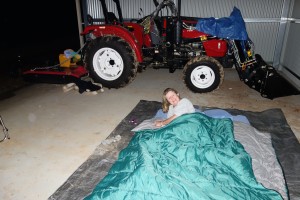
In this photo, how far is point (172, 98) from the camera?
2990 millimetres

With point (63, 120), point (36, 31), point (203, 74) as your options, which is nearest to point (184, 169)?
point (63, 120)

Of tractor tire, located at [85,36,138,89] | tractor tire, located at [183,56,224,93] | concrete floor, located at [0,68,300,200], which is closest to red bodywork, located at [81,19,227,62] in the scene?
tractor tire, located at [85,36,138,89]

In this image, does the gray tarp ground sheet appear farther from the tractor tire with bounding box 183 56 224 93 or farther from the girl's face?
the tractor tire with bounding box 183 56 224 93

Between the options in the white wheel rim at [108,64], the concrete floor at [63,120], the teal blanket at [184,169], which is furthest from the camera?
the white wheel rim at [108,64]

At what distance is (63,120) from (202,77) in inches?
102

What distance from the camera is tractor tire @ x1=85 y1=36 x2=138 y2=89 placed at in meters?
4.70

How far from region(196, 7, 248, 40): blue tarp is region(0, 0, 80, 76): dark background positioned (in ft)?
16.3

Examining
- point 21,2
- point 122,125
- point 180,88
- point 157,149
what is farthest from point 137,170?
point 21,2

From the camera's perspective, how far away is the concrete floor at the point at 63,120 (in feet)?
8.18

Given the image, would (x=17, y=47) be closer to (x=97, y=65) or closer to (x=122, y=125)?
(x=97, y=65)

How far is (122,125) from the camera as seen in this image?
3.44 m

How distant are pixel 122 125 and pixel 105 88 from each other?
1885 mm

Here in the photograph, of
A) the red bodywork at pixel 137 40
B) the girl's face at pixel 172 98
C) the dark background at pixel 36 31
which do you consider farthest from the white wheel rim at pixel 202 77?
the dark background at pixel 36 31

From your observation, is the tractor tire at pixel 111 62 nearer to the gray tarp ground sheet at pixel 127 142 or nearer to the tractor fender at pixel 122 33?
the tractor fender at pixel 122 33
